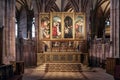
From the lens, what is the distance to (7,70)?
498 inches

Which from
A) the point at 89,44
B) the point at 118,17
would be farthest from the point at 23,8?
the point at 118,17

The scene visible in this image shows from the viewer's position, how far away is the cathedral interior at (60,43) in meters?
20.7

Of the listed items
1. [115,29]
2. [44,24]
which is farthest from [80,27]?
[115,29]

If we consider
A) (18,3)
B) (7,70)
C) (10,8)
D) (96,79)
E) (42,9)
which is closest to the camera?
(7,70)

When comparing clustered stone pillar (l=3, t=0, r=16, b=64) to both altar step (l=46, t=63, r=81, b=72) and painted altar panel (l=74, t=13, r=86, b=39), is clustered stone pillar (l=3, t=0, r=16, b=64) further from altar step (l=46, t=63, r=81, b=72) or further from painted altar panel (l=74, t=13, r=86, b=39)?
painted altar panel (l=74, t=13, r=86, b=39)

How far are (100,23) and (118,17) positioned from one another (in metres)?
18.4

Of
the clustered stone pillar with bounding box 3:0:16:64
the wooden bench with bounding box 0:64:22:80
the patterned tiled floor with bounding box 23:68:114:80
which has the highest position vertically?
the clustered stone pillar with bounding box 3:0:16:64

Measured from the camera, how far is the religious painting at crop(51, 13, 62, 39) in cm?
2831

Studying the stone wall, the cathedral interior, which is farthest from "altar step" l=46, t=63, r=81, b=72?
the stone wall

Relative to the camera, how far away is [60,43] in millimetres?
29656

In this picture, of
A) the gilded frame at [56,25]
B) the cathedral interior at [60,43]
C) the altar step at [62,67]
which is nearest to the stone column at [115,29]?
the cathedral interior at [60,43]

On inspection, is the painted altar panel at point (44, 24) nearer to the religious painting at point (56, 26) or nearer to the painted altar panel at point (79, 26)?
the religious painting at point (56, 26)

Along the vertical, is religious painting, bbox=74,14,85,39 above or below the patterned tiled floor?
above

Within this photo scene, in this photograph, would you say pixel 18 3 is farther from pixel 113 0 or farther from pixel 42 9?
pixel 113 0
